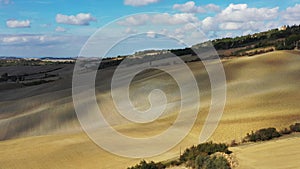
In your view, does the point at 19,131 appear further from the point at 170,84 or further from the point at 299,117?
the point at 299,117

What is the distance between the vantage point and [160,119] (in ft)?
102

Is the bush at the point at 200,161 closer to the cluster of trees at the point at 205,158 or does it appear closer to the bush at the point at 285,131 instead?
the cluster of trees at the point at 205,158

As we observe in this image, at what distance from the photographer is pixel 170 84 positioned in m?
46.8

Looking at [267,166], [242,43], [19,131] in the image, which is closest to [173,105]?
[19,131]

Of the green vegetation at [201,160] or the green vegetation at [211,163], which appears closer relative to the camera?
the green vegetation at [211,163]

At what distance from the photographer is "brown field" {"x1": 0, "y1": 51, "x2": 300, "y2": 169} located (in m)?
21.8

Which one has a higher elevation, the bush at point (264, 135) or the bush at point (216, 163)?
the bush at point (216, 163)

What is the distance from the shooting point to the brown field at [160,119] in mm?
21781

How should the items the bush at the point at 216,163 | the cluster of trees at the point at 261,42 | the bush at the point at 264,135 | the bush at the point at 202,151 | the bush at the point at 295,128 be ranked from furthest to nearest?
the cluster of trees at the point at 261,42
the bush at the point at 295,128
the bush at the point at 264,135
the bush at the point at 202,151
the bush at the point at 216,163

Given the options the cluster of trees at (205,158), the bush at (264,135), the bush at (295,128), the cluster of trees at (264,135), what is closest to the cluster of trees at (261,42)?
the bush at (295,128)

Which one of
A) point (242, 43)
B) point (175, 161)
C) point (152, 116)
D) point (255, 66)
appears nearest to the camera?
point (175, 161)

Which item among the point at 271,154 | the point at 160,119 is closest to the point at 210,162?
the point at 271,154

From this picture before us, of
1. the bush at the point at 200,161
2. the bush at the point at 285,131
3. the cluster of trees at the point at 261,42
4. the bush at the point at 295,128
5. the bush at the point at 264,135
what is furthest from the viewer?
the cluster of trees at the point at 261,42

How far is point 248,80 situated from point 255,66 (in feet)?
24.7
